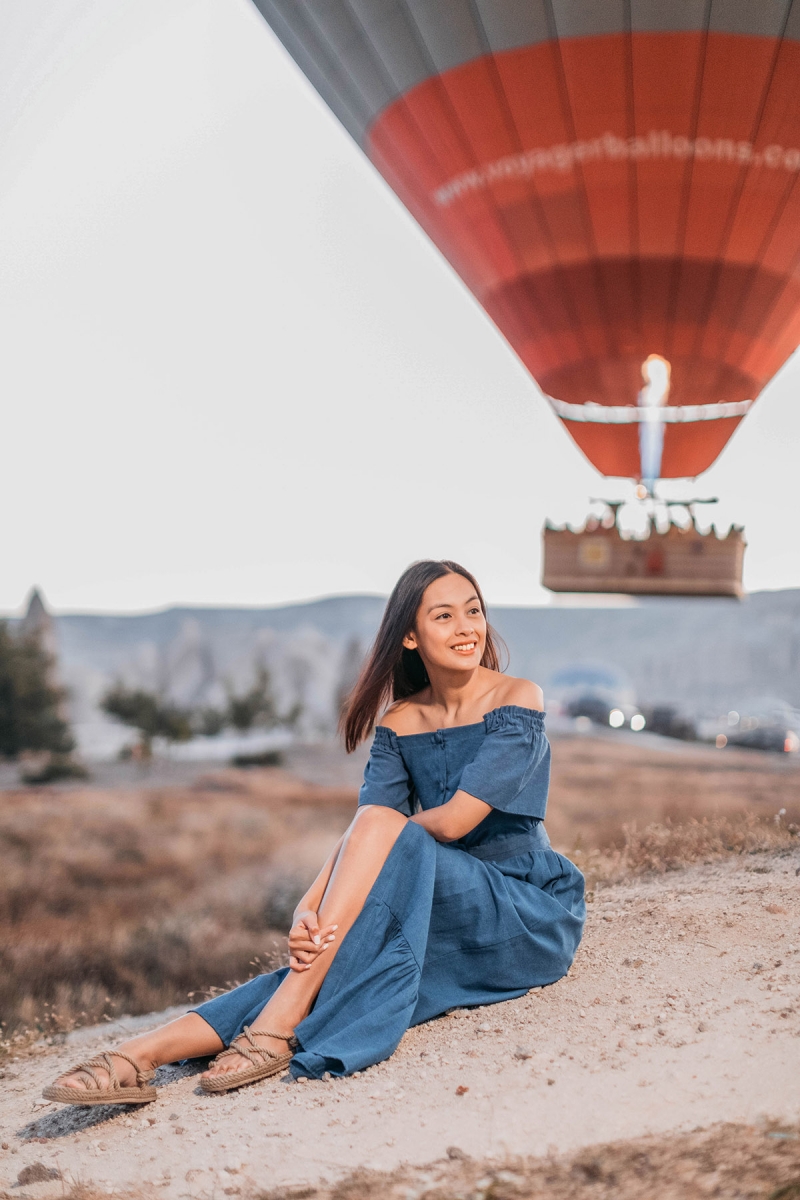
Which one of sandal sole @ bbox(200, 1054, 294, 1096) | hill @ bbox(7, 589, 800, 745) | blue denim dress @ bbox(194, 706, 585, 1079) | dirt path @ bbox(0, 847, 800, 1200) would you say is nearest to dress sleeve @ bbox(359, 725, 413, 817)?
blue denim dress @ bbox(194, 706, 585, 1079)

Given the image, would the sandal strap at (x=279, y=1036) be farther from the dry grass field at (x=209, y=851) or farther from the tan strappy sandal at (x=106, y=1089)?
the dry grass field at (x=209, y=851)

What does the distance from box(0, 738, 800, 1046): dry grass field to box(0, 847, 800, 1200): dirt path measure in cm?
173

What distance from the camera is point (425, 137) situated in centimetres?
907

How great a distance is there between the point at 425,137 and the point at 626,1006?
24.6ft

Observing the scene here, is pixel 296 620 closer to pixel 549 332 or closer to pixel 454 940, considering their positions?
pixel 549 332

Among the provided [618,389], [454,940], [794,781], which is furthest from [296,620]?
[454,940]

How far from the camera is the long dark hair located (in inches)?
144

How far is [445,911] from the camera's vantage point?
3240mm

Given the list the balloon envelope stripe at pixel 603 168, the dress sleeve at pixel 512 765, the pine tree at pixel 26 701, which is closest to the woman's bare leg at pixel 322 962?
the dress sleeve at pixel 512 765

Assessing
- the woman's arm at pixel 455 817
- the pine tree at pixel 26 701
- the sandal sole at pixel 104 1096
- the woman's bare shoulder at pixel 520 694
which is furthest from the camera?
the pine tree at pixel 26 701

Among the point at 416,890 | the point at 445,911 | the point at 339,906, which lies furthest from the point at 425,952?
the point at 339,906

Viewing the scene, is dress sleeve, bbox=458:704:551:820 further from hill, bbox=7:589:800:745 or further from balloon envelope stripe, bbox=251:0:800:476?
hill, bbox=7:589:800:745

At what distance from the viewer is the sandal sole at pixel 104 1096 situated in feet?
9.10

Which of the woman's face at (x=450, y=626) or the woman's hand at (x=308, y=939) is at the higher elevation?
the woman's face at (x=450, y=626)
